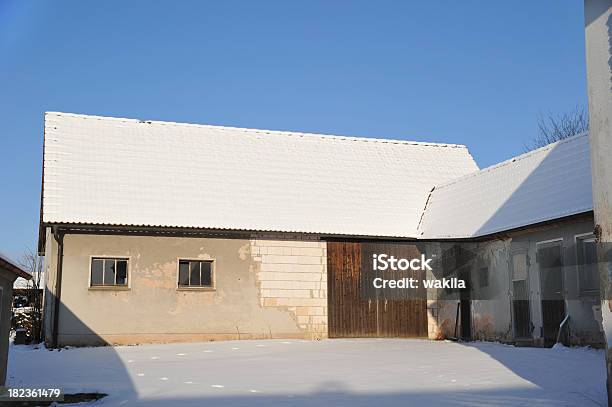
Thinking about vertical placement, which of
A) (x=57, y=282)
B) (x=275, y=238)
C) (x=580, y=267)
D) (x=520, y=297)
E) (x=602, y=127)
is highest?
(x=602, y=127)

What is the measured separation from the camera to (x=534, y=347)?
18.0 metres

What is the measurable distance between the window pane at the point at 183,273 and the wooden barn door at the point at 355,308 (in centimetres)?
432

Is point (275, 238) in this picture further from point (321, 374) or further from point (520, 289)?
point (321, 374)

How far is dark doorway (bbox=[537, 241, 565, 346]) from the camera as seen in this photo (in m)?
17.7

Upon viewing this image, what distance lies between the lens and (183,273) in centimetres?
2042

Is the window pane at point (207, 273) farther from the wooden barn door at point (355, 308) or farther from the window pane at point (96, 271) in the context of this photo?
the wooden barn door at point (355, 308)

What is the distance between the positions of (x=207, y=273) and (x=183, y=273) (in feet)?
2.32

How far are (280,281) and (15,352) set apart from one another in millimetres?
7530

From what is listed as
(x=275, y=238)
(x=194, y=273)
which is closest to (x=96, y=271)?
(x=194, y=273)

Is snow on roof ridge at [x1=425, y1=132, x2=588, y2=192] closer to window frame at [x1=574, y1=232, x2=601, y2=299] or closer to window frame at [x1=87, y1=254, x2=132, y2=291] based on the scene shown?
window frame at [x1=574, y1=232, x2=601, y2=299]

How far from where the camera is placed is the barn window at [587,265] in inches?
653

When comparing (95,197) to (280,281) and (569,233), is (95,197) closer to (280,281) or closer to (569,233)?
(280,281)

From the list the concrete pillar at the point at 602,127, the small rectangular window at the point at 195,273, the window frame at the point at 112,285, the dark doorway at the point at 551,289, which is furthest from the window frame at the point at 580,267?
the window frame at the point at 112,285

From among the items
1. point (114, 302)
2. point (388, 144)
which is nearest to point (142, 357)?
point (114, 302)
